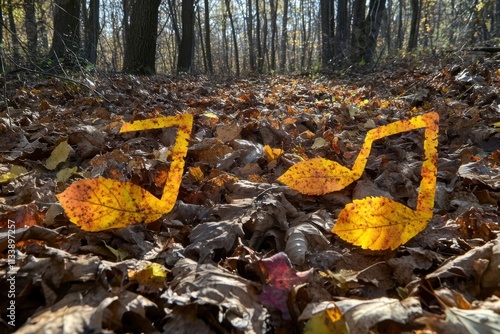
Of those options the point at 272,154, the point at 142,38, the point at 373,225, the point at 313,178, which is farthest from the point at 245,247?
the point at 142,38

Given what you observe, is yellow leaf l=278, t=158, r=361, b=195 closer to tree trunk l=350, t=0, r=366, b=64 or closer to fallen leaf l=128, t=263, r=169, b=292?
fallen leaf l=128, t=263, r=169, b=292

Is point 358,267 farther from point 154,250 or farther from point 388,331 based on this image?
point 154,250

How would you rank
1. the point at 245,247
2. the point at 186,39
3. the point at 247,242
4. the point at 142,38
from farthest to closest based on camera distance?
the point at 186,39, the point at 142,38, the point at 247,242, the point at 245,247

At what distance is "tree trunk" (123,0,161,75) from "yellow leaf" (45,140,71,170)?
566 cm

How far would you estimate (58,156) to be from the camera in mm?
2051

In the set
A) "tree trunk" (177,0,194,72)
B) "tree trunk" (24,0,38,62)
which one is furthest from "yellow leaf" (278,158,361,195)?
"tree trunk" (177,0,194,72)

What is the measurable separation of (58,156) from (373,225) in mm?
1805

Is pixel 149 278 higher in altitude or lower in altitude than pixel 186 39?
lower

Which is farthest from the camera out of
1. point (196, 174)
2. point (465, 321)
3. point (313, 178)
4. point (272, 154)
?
point (272, 154)

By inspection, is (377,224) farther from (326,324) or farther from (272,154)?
(272,154)

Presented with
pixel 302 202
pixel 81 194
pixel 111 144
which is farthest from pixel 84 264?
pixel 111 144

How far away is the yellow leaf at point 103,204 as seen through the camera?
1094 millimetres

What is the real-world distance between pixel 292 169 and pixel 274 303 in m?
0.75

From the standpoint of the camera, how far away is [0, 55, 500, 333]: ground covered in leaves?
0.83 metres
